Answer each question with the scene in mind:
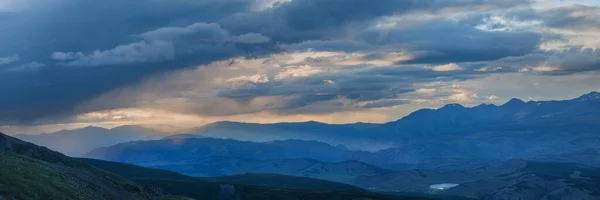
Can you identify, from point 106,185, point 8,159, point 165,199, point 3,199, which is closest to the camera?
point 3,199

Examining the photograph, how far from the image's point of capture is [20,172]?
13050cm

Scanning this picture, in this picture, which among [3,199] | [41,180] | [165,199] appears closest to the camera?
[3,199]

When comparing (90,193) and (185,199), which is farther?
(185,199)

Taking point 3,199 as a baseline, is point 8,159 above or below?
above

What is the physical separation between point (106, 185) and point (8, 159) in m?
39.1

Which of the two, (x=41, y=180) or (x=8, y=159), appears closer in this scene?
(x=41, y=180)

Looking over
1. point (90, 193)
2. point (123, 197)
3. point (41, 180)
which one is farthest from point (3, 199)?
point (123, 197)

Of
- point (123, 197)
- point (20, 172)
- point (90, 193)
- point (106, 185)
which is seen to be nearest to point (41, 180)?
point (20, 172)

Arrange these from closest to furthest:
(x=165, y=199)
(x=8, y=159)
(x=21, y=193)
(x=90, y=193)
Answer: (x=21, y=193) → (x=90, y=193) → (x=8, y=159) → (x=165, y=199)

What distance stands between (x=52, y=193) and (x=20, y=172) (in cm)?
1533

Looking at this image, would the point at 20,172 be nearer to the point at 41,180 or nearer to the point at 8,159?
the point at 41,180

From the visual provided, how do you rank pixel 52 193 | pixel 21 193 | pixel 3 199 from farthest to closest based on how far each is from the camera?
1. pixel 52 193
2. pixel 21 193
3. pixel 3 199

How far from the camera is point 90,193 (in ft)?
464

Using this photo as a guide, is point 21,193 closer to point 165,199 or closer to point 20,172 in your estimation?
point 20,172
